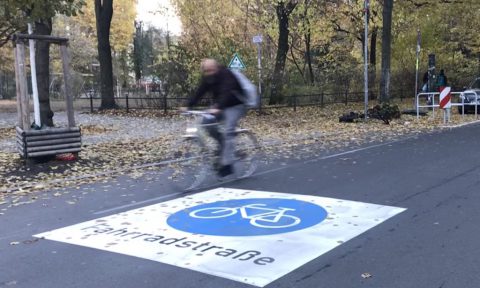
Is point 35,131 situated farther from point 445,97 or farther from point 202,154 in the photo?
point 445,97

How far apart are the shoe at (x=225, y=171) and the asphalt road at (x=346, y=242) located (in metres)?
0.24

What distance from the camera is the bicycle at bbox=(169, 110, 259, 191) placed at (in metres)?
8.27

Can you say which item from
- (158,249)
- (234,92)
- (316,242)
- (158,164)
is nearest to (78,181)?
(158,164)

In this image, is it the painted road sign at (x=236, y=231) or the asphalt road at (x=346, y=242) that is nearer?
the asphalt road at (x=346, y=242)

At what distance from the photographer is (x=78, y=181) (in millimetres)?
9086

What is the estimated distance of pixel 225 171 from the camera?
27.7ft

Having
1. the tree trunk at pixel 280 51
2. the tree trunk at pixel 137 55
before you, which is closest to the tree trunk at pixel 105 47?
the tree trunk at pixel 280 51

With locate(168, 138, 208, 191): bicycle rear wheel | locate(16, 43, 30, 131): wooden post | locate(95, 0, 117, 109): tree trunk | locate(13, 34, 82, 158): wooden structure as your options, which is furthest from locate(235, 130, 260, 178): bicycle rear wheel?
locate(95, 0, 117, 109): tree trunk

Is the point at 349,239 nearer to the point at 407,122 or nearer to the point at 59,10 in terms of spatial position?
the point at 59,10

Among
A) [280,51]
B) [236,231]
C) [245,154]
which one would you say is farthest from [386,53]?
[236,231]

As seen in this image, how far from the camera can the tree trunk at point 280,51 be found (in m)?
24.8

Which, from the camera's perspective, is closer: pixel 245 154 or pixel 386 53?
pixel 245 154

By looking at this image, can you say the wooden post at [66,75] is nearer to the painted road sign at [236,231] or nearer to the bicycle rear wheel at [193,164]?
the bicycle rear wheel at [193,164]

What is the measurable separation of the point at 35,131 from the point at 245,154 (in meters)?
4.47
